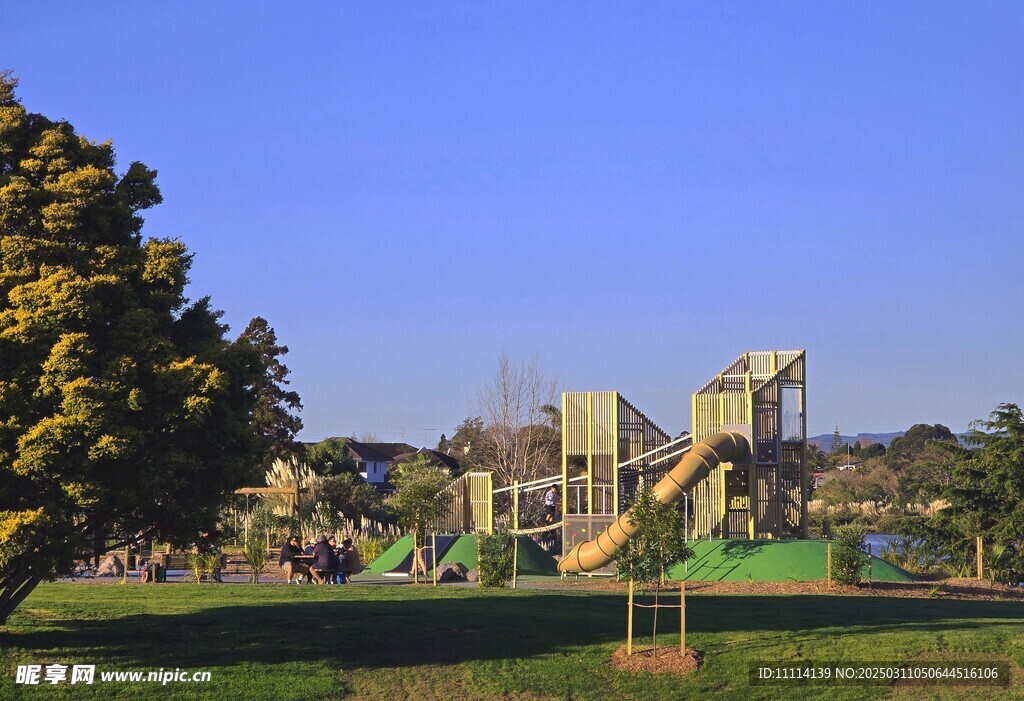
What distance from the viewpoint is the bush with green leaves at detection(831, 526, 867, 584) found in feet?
87.3

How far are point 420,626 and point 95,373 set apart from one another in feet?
22.8

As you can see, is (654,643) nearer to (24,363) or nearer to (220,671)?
(220,671)

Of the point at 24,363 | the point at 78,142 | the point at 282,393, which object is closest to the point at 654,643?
the point at 24,363

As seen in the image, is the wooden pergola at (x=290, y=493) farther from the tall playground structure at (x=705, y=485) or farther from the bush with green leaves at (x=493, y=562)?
the bush with green leaves at (x=493, y=562)

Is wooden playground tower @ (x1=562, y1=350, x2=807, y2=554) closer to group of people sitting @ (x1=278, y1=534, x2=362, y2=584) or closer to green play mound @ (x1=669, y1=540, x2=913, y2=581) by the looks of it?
green play mound @ (x1=669, y1=540, x2=913, y2=581)

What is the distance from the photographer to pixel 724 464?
33.5 meters

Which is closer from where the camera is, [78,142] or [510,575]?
[78,142]

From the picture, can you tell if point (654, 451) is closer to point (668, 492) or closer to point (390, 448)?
point (668, 492)

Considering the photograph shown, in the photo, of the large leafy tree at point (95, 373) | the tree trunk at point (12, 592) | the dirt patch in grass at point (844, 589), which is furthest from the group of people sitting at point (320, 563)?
the tree trunk at point (12, 592)

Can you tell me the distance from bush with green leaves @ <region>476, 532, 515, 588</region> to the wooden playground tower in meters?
5.86

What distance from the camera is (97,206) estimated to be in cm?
1711

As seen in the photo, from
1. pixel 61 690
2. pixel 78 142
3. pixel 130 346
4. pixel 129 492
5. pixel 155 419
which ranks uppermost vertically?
pixel 78 142

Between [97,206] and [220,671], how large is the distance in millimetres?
6893

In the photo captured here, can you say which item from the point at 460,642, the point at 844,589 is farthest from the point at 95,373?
the point at 844,589
